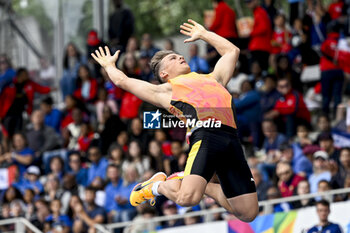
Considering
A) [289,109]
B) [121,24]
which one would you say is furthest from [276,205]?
[121,24]

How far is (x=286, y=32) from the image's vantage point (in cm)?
1538

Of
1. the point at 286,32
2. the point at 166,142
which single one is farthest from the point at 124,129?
the point at 286,32

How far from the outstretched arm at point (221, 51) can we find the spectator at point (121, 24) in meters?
7.98

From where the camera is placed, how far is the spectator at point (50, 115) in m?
15.8

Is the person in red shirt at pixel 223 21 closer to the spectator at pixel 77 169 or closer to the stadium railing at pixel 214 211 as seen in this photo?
the spectator at pixel 77 169

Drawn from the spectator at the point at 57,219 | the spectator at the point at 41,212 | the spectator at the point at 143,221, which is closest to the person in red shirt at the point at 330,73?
the spectator at the point at 143,221

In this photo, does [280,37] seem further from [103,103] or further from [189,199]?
[189,199]

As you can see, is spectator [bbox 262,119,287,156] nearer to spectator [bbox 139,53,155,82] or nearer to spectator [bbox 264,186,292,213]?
spectator [bbox 264,186,292,213]

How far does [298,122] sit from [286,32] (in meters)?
2.61

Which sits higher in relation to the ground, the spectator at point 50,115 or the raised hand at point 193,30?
the raised hand at point 193,30

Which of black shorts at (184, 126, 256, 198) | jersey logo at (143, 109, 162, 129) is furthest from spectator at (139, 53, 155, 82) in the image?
black shorts at (184, 126, 256, 198)

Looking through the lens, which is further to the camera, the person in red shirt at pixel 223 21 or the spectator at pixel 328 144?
the person in red shirt at pixel 223 21

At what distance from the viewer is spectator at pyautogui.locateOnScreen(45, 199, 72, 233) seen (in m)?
12.6

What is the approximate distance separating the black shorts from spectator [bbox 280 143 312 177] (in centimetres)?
407
